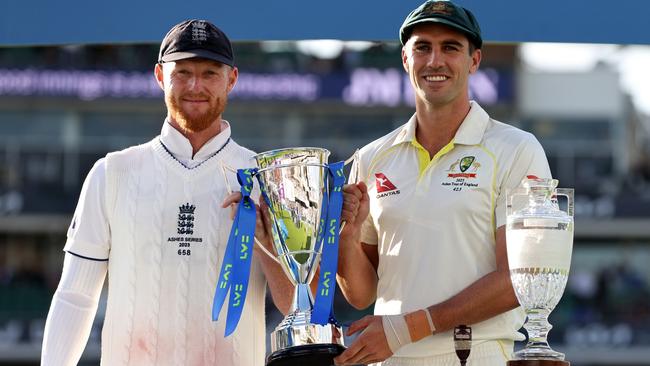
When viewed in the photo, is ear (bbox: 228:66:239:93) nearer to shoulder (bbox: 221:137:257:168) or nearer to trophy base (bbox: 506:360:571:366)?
shoulder (bbox: 221:137:257:168)

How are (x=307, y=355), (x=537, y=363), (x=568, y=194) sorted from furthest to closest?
(x=307, y=355) → (x=568, y=194) → (x=537, y=363)

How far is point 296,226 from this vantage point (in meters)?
3.34

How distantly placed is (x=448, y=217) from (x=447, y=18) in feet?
1.65

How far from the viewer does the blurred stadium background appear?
2352 centimetres

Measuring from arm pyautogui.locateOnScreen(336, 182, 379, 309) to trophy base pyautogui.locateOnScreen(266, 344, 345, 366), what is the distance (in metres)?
0.34

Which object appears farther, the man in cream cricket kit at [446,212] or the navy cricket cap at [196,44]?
the navy cricket cap at [196,44]

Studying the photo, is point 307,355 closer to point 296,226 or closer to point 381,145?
point 296,226

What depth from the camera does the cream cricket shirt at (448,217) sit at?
3461 millimetres

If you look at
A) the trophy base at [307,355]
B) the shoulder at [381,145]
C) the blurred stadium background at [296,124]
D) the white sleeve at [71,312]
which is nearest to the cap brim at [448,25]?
the shoulder at [381,145]

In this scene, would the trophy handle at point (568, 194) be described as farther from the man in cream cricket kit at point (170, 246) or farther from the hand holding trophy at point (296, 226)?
the man in cream cricket kit at point (170, 246)

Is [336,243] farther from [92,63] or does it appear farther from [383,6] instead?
[92,63]

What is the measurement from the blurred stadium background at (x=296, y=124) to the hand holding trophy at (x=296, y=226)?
62.4 ft

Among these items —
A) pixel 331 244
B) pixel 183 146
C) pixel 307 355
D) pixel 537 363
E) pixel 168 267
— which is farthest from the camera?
pixel 183 146

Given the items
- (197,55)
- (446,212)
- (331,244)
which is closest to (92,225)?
(197,55)
